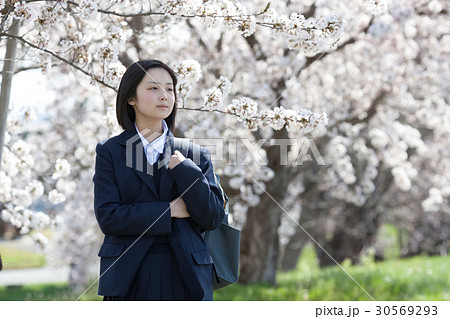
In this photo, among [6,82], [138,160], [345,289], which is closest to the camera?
[138,160]

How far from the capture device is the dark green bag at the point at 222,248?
2113 mm

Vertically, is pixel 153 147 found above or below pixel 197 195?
above

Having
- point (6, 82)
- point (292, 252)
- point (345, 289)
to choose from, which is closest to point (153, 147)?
point (6, 82)

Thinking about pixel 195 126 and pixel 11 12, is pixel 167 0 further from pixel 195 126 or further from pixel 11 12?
pixel 195 126

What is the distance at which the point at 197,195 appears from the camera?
1.95m

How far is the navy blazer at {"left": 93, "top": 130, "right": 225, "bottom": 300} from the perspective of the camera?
1.91 meters

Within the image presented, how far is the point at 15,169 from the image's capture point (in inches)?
163

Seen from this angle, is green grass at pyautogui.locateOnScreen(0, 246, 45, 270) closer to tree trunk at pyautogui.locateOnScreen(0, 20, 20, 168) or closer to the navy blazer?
tree trunk at pyautogui.locateOnScreen(0, 20, 20, 168)

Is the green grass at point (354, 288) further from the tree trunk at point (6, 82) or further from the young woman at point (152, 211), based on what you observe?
the young woman at point (152, 211)

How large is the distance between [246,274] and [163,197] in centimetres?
513

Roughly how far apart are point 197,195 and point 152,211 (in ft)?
0.56

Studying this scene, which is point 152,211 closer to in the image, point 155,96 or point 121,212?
point 121,212

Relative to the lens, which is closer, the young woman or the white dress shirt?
the young woman

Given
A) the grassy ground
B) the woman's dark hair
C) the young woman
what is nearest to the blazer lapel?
the young woman
